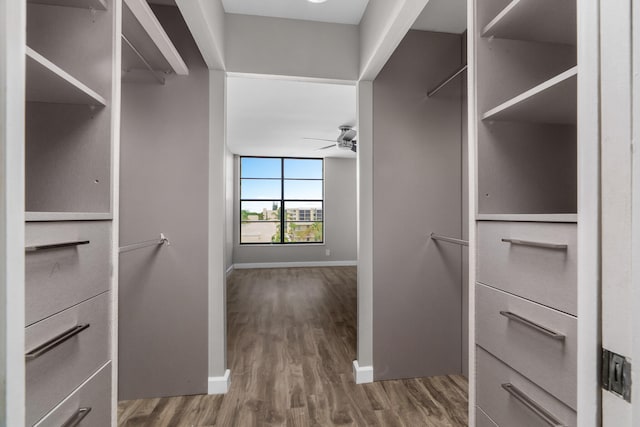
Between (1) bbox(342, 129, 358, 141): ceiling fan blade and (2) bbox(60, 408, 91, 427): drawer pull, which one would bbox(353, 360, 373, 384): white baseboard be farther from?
(1) bbox(342, 129, 358, 141): ceiling fan blade

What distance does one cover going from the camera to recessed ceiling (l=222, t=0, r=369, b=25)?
2006 millimetres

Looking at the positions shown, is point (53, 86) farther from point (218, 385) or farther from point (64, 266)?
point (218, 385)

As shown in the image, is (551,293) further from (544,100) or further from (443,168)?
(443,168)

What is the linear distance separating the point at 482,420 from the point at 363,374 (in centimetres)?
123

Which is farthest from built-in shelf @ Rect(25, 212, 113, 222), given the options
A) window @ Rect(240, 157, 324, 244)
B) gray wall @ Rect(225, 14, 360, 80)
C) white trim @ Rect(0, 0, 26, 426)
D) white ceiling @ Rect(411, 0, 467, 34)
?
window @ Rect(240, 157, 324, 244)

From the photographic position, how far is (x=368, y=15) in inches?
78.9

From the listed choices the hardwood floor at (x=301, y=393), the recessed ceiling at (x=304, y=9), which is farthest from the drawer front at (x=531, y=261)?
the recessed ceiling at (x=304, y=9)

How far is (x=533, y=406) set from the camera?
33.4 inches

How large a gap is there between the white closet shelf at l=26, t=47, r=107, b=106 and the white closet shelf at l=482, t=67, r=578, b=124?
1.28m

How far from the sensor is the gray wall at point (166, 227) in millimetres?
1987

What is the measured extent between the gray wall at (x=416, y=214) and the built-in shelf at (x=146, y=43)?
1349 mm

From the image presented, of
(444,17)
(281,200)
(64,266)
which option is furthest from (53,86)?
(281,200)

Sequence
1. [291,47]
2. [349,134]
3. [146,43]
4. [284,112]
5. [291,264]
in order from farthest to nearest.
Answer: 1. [291,264]
2. [349,134]
3. [284,112]
4. [291,47]
5. [146,43]

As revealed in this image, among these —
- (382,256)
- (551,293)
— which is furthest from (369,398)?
(551,293)
